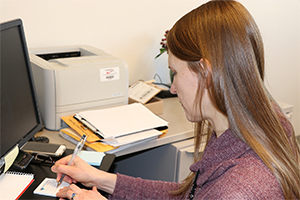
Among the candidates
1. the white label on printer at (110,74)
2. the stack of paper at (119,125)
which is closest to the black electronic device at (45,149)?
the stack of paper at (119,125)

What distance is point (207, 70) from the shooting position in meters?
0.79

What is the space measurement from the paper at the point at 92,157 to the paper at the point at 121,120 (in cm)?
11

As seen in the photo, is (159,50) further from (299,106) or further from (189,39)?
(299,106)

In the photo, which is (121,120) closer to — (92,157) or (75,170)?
(92,157)

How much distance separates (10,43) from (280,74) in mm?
2537

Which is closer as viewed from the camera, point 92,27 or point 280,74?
point 92,27

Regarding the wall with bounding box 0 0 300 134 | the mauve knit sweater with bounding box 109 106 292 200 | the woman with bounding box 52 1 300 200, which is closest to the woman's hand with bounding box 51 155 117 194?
the woman with bounding box 52 1 300 200

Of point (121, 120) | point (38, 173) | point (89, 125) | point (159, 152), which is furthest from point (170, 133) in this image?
point (38, 173)

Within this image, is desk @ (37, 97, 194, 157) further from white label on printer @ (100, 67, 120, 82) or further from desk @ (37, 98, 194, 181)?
white label on printer @ (100, 67, 120, 82)

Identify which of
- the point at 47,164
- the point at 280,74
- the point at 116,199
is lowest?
the point at 280,74

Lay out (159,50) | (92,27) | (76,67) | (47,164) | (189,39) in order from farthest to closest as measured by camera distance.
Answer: (159,50) < (92,27) < (76,67) < (47,164) < (189,39)

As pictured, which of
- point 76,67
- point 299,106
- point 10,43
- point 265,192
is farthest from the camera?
point 299,106

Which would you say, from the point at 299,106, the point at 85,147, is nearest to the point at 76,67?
the point at 85,147

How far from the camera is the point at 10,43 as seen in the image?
919 mm
